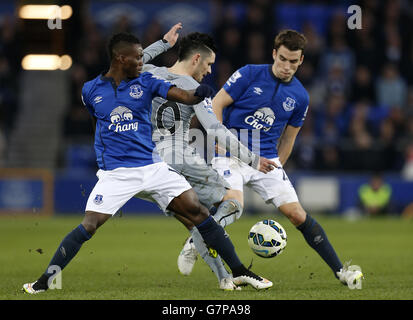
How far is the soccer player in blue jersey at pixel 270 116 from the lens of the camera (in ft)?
24.2

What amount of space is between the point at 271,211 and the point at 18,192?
546cm

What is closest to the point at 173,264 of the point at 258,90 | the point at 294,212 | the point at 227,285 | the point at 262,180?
the point at 262,180

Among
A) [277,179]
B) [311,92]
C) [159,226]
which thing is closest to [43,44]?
[159,226]

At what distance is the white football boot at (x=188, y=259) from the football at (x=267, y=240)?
2.11 feet

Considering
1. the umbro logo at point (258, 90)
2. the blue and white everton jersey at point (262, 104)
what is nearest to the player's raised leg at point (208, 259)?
the blue and white everton jersey at point (262, 104)

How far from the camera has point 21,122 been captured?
2058cm

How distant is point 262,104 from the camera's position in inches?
298

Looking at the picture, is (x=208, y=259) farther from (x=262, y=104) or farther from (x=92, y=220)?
(x=262, y=104)

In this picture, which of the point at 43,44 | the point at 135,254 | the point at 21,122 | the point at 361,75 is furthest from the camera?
the point at 21,122

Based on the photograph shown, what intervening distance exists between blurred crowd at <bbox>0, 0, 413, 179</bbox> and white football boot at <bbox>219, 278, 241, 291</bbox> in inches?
430

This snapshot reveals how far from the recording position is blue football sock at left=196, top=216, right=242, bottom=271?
6.68m

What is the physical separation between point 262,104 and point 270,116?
13 cm

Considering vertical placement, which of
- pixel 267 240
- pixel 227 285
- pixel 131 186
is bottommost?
pixel 227 285
